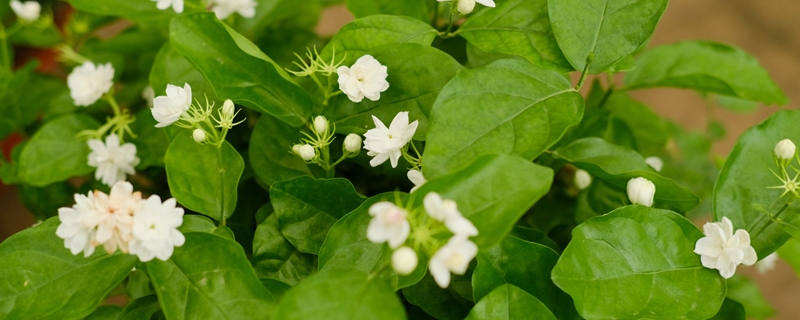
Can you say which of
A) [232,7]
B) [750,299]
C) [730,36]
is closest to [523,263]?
[232,7]

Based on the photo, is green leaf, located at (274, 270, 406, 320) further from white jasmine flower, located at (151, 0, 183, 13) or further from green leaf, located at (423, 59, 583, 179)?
white jasmine flower, located at (151, 0, 183, 13)

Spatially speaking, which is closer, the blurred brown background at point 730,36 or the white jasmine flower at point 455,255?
the white jasmine flower at point 455,255

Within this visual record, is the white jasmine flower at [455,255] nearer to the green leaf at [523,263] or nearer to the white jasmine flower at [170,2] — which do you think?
the green leaf at [523,263]

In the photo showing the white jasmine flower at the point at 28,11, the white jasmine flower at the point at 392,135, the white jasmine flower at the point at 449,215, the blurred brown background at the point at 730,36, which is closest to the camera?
the white jasmine flower at the point at 449,215

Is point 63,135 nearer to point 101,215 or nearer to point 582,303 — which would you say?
point 101,215

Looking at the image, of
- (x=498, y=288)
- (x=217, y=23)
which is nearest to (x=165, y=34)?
(x=217, y=23)

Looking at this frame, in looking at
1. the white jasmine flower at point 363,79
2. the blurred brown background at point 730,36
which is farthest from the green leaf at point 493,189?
the blurred brown background at point 730,36

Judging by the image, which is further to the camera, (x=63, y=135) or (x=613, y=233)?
(x=63, y=135)
